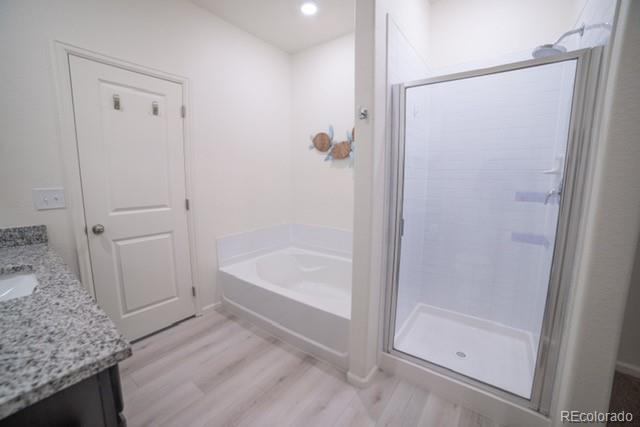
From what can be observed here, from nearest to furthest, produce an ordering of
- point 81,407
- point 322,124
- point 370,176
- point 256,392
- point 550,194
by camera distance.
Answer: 1. point 81,407
2. point 370,176
3. point 256,392
4. point 550,194
5. point 322,124

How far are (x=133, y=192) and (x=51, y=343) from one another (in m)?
1.56

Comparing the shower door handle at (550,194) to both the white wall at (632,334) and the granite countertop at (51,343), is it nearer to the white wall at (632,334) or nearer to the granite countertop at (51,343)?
the white wall at (632,334)

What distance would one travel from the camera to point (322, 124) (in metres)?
2.74

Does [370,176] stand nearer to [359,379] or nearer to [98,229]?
[359,379]

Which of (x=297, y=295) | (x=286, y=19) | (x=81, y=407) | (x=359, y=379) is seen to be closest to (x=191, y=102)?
(x=286, y=19)

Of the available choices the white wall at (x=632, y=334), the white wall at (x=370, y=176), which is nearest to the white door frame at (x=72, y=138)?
the white wall at (x=370, y=176)

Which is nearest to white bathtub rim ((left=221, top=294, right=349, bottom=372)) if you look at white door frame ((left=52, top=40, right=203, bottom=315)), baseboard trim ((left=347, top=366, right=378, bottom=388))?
baseboard trim ((left=347, top=366, right=378, bottom=388))

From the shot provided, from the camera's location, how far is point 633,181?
806 mm

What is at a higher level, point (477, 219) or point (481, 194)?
point (481, 194)

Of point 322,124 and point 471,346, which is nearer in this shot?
point 471,346

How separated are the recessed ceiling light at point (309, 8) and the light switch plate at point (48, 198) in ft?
7.05

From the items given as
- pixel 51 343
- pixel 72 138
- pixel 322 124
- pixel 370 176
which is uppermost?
pixel 322 124

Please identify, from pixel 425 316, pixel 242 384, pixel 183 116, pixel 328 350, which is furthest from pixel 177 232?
pixel 425 316

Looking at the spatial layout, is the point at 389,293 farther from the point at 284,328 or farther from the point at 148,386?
the point at 148,386
